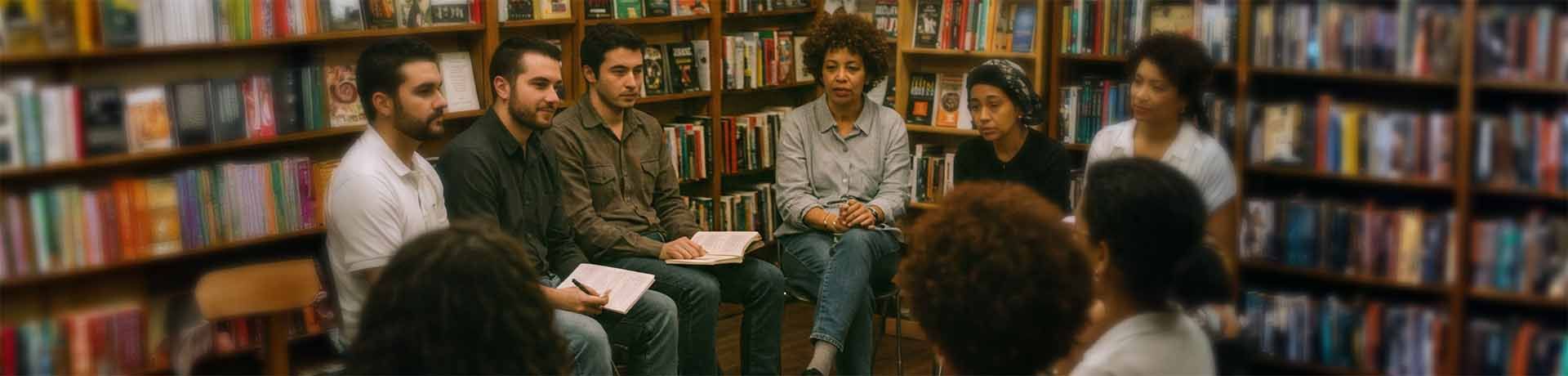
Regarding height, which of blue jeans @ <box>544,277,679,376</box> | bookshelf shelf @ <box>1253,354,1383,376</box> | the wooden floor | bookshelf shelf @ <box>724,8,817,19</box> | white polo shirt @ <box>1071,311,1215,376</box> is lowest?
the wooden floor

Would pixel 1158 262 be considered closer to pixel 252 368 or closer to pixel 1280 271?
pixel 1280 271

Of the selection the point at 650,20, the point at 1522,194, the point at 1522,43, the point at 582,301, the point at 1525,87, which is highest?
the point at 650,20

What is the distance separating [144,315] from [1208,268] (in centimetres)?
277

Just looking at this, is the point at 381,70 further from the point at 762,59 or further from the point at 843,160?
the point at 762,59

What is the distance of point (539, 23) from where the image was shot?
4438mm

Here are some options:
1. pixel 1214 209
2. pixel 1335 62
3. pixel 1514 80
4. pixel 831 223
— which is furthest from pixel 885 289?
pixel 1514 80

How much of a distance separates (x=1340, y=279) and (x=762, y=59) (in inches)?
93.5

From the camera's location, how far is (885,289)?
4164mm

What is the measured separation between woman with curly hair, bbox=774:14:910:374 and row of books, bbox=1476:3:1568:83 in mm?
1730

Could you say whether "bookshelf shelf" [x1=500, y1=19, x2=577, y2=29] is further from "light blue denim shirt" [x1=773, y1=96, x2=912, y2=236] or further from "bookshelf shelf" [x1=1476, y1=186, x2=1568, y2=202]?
"bookshelf shelf" [x1=1476, y1=186, x2=1568, y2=202]

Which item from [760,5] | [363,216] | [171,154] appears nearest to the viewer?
[363,216]

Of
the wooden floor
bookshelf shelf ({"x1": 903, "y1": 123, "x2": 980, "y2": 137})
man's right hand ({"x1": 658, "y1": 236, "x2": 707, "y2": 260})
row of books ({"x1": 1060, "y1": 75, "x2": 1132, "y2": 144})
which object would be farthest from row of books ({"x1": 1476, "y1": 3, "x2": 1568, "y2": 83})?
man's right hand ({"x1": 658, "y1": 236, "x2": 707, "y2": 260})

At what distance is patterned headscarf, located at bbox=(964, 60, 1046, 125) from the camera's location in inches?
157

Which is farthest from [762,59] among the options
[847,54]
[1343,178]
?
[1343,178]
